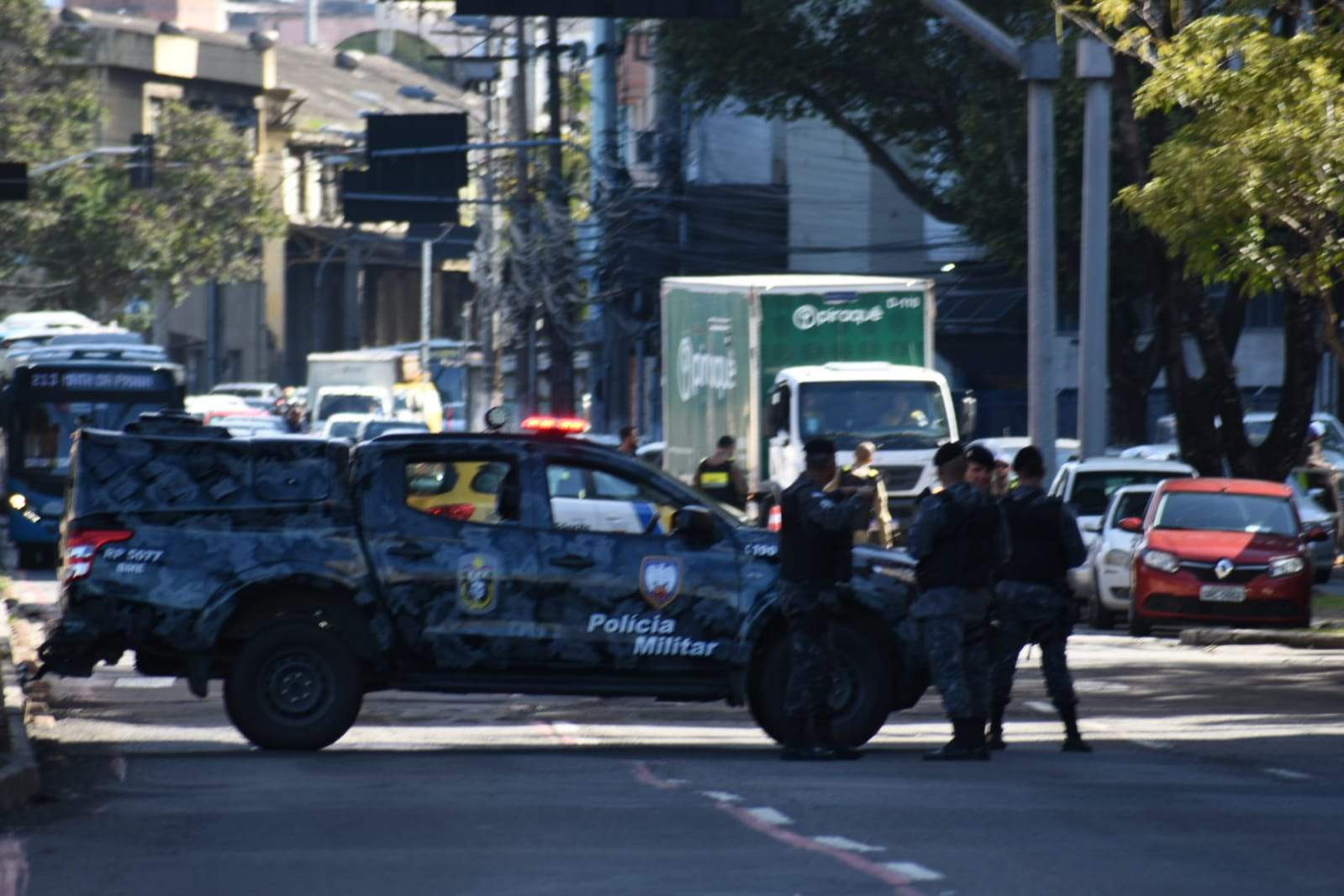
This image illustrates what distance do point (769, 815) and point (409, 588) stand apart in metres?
3.59

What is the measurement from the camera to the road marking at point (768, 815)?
1107 centimetres

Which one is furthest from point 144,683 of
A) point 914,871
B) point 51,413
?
point 51,413

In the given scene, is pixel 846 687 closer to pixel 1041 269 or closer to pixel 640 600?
pixel 640 600

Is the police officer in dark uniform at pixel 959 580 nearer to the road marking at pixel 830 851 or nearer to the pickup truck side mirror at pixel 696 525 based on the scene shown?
the pickup truck side mirror at pixel 696 525

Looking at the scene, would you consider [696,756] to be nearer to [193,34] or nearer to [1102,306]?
[1102,306]

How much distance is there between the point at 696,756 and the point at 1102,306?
14.3 metres

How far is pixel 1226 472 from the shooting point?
108ft

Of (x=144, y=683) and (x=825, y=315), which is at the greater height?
(x=825, y=315)

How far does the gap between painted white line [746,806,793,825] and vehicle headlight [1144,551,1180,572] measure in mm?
13830

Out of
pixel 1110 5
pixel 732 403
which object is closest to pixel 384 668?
pixel 1110 5

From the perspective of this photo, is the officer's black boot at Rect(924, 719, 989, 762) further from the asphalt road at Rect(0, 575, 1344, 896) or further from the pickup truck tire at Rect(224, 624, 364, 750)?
the pickup truck tire at Rect(224, 624, 364, 750)

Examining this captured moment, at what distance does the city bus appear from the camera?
111ft

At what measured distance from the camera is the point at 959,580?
13.9 metres

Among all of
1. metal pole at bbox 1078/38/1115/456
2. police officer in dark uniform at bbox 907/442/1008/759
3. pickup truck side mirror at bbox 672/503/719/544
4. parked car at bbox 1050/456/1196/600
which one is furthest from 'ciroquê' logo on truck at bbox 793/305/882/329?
police officer in dark uniform at bbox 907/442/1008/759
